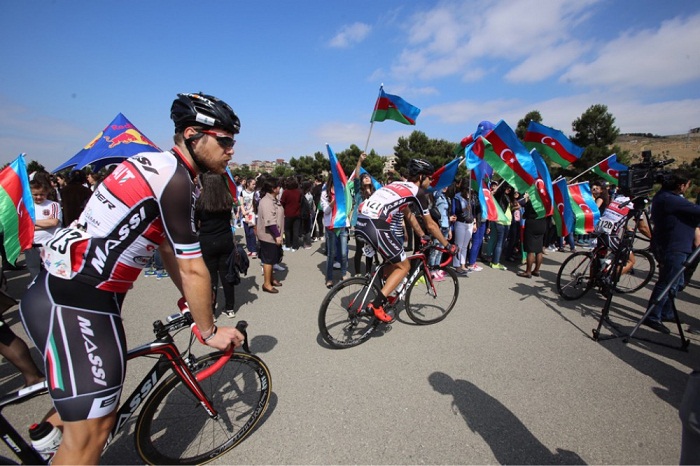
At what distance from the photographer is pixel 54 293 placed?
145cm

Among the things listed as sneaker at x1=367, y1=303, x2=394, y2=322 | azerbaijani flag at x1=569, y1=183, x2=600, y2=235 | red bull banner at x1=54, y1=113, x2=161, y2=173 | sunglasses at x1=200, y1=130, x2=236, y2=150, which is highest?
red bull banner at x1=54, y1=113, x2=161, y2=173

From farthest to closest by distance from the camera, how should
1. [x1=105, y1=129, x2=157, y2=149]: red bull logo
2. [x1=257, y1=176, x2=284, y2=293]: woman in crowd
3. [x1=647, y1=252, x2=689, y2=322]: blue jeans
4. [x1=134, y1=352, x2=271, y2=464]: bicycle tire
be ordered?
[x1=105, y1=129, x2=157, y2=149]: red bull logo, [x1=257, y1=176, x2=284, y2=293]: woman in crowd, [x1=647, y1=252, x2=689, y2=322]: blue jeans, [x1=134, y1=352, x2=271, y2=464]: bicycle tire

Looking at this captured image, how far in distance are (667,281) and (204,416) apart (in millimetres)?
5674

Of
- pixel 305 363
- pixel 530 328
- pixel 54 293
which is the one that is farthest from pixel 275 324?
pixel 530 328

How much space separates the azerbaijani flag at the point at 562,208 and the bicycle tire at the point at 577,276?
4.35 feet

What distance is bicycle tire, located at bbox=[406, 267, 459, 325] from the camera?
14.0 ft

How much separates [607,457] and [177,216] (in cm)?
338

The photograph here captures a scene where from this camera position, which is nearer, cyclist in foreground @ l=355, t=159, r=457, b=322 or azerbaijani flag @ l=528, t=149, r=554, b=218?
cyclist in foreground @ l=355, t=159, r=457, b=322

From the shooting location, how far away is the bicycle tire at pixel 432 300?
14.0ft

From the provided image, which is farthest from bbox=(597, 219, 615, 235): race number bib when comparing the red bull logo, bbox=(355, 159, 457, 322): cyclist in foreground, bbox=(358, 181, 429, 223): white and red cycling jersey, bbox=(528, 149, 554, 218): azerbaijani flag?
the red bull logo

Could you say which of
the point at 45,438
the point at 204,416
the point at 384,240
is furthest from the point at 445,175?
the point at 45,438

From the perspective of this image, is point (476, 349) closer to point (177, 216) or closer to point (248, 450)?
point (248, 450)

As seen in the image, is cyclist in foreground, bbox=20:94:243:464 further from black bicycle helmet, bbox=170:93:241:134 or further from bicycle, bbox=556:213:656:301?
bicycle, bbox=556:213:656:301

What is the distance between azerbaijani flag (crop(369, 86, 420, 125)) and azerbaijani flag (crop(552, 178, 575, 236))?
12.1 ft
